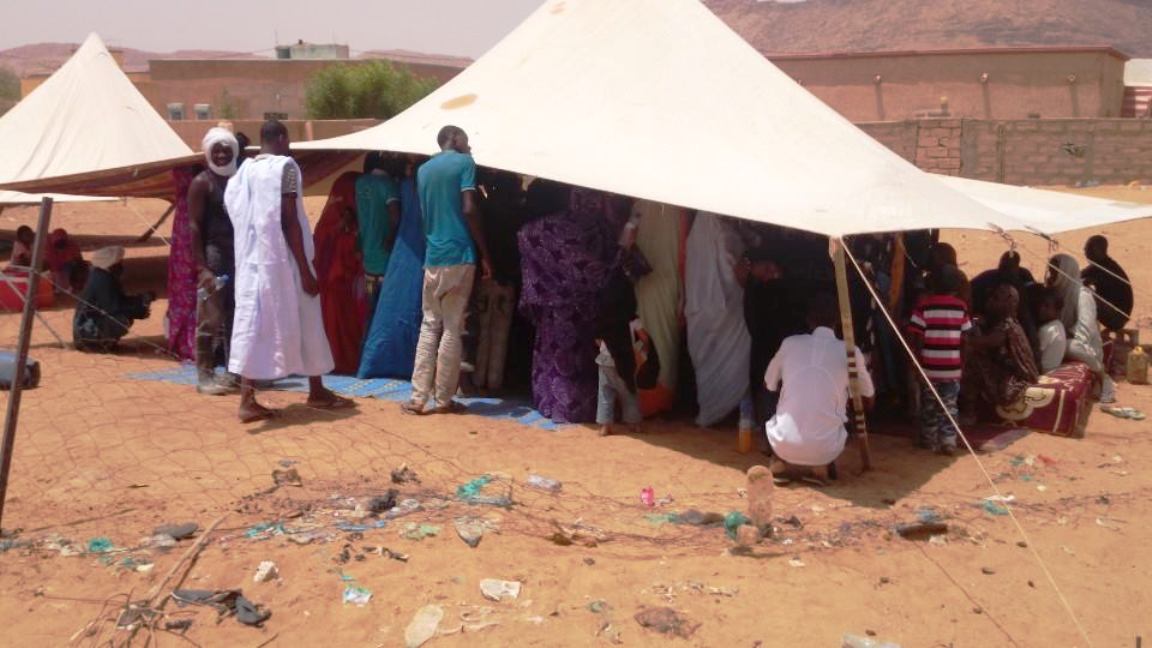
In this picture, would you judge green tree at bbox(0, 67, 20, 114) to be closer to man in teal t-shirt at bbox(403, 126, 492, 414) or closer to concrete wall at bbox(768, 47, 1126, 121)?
concrete wall at bbox(768, 47, 1126, 121)

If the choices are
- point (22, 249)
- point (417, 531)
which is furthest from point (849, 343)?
point (22, 249)

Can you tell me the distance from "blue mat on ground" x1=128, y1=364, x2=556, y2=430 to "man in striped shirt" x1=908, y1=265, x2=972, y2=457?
201 centimetres

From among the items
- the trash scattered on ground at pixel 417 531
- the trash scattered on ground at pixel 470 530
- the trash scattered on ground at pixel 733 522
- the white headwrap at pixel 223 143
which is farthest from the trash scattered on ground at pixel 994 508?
the white headwrap at pixel 223 143

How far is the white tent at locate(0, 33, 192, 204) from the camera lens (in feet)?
35.0

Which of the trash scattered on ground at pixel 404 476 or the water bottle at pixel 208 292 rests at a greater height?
the water bottle at pixel 208 292

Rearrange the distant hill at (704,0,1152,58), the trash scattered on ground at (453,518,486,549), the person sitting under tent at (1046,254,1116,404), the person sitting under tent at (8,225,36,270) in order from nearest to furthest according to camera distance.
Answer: the trash scattered on ground at (453,518,486,549) < the person sitting under tent at (1046,254,1116,404) < the person sitting under tent at (8,225,36,270) < the distant hill at (704,0,1152,58)

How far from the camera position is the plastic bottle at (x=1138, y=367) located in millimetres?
7359

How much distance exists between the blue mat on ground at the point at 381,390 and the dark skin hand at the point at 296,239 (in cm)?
101

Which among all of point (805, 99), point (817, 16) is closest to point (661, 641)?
point (805, 99)

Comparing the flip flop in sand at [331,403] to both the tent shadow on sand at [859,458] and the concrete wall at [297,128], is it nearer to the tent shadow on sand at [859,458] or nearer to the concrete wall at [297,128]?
the tent shadow on sand at [859,458]

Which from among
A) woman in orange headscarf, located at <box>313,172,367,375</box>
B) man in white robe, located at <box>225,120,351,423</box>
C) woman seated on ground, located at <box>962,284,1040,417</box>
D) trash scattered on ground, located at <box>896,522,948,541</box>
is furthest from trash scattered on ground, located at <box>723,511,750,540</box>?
woman in orange headscarf, located at <box>313,172,367,375</box>

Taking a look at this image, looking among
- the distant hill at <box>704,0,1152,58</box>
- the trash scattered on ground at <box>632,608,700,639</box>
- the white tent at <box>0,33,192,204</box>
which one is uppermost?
the distant hill at <box>704,0,1152,58</box>

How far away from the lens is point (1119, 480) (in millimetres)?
5305

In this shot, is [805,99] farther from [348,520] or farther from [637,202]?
[348,520]
